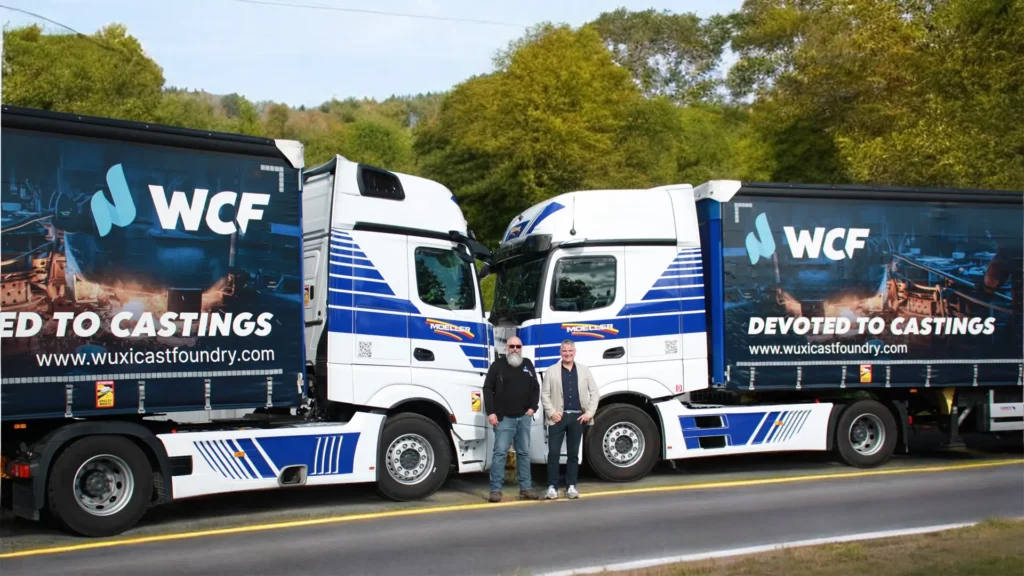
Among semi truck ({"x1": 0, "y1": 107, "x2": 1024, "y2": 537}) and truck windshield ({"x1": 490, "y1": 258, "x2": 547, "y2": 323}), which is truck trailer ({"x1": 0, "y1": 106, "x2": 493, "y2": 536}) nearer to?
semi truck ({"x1": 0, "y1": 107, "x2": 1024, "y2": 537})

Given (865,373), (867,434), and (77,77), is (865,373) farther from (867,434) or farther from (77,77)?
(77,77)

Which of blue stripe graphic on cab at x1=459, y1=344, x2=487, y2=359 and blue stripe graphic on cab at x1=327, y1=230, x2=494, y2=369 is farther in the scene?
blue stripe graphic on cab at x1=459, y1=344, x2=487, y2=359

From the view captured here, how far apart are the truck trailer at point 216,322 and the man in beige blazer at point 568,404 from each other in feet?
2.96

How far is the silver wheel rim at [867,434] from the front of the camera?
13836 millimetres

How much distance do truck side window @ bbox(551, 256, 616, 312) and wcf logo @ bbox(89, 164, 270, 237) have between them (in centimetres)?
379

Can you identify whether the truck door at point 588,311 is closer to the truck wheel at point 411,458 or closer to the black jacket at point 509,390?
the black jacket at point 509,390

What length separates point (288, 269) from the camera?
10.5 metres

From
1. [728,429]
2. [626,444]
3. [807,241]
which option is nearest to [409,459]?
[626,444]

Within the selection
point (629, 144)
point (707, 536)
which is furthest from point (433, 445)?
point (629, 144)

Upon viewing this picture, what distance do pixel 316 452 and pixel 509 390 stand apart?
2222 millimetres

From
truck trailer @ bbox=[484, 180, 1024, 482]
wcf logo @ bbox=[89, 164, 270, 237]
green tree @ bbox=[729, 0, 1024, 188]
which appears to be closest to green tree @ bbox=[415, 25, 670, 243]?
green tree @ bbox=[729, 0, 1024, 188]

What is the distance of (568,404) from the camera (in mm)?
11664

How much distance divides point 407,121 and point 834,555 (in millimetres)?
109657

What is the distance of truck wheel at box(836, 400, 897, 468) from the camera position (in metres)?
13.7
